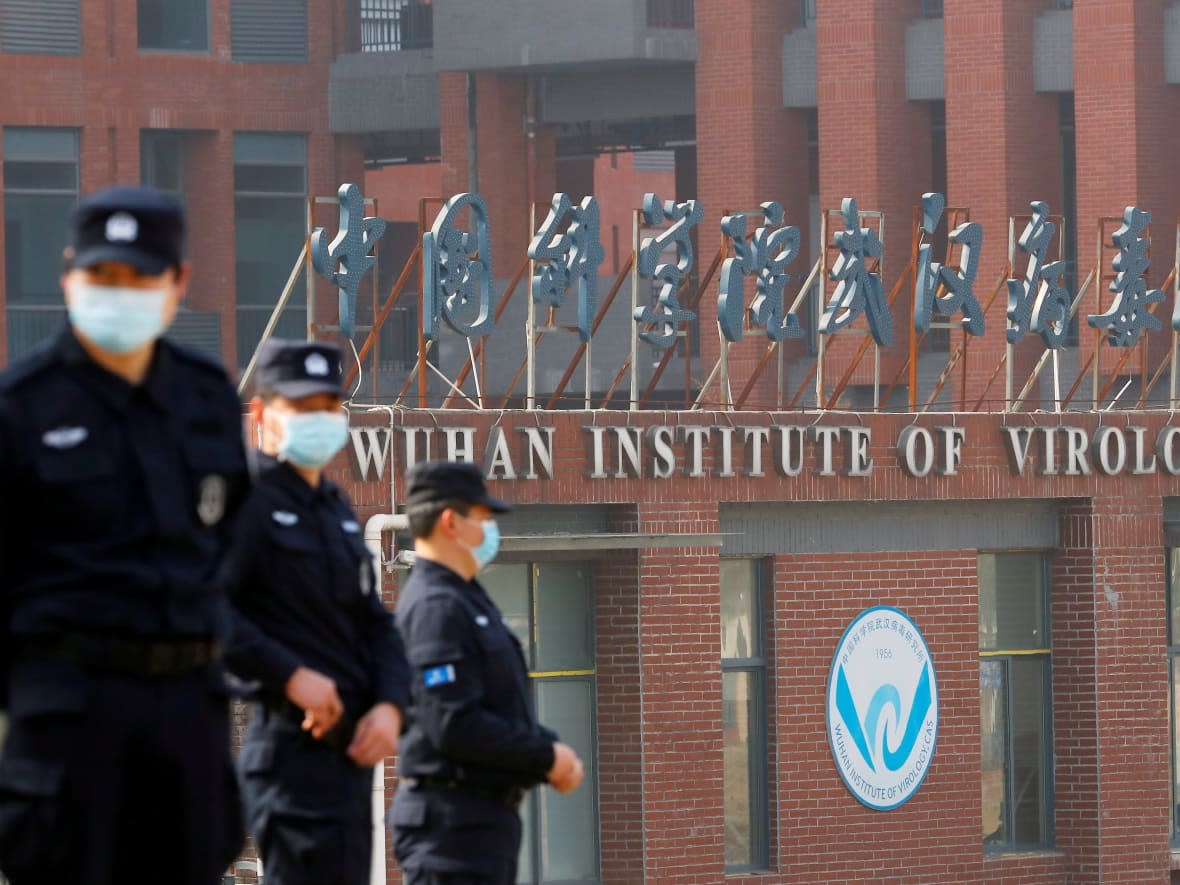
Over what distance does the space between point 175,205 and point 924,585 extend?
18164 millimetres

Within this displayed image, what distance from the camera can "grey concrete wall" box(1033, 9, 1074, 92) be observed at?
4084 cm

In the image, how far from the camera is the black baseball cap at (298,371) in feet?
22.5

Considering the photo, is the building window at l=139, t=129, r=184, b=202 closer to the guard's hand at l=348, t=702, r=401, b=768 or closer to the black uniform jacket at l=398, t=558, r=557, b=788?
the black uniform jacket at l=398, t=558, r=557, b=788

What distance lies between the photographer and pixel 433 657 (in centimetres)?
748

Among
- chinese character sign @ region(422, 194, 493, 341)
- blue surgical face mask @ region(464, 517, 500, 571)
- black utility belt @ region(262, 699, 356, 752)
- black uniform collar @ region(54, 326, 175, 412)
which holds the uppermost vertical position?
chinese character sign @ region(422, 194, 493, 341)

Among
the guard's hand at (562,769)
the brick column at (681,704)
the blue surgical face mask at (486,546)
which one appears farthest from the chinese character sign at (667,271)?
the guard's hand at (562,769)

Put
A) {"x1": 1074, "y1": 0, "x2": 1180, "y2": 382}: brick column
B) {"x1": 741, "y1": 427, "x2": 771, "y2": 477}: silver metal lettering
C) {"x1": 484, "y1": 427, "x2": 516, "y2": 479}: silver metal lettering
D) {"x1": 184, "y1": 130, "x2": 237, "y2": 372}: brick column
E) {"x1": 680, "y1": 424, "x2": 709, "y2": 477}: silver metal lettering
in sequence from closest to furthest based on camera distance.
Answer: {"x1": 484, "y1": 427, "x2": 516, "y2": 479}: silver metal lettering < {"x1": 680, "y1": 424, "x2": 709, "y2": 477}: silver metal lettering < {"x1": 741, "y1": 427, "x2": 771, "y2": 477}: silver metal lettering < {"x1": 1074, "y1": 0, "x2": 1180, "y2": 382}: brick column < {"x1": 184, "y1": 130, "x2": 237, "y2": 372}: brick column

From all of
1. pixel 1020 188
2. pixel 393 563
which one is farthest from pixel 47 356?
pixel 1020 188

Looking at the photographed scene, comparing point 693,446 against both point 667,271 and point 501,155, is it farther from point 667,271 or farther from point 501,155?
point 501,155

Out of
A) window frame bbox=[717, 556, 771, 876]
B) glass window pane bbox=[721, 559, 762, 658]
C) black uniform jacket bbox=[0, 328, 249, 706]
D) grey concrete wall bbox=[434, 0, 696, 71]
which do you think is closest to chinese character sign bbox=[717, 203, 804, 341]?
glass window pane bbox=[721, 559, 762, 658]

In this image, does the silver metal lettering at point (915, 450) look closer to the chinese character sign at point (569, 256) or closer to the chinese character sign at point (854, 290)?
the chinese character sign at point (854, 290)

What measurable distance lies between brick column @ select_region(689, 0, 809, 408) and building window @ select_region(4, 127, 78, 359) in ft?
34.3

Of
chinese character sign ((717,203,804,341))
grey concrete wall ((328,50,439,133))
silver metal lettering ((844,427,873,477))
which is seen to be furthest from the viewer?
grey concrete wall ((328,50,439,133))

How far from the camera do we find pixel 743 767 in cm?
2238
